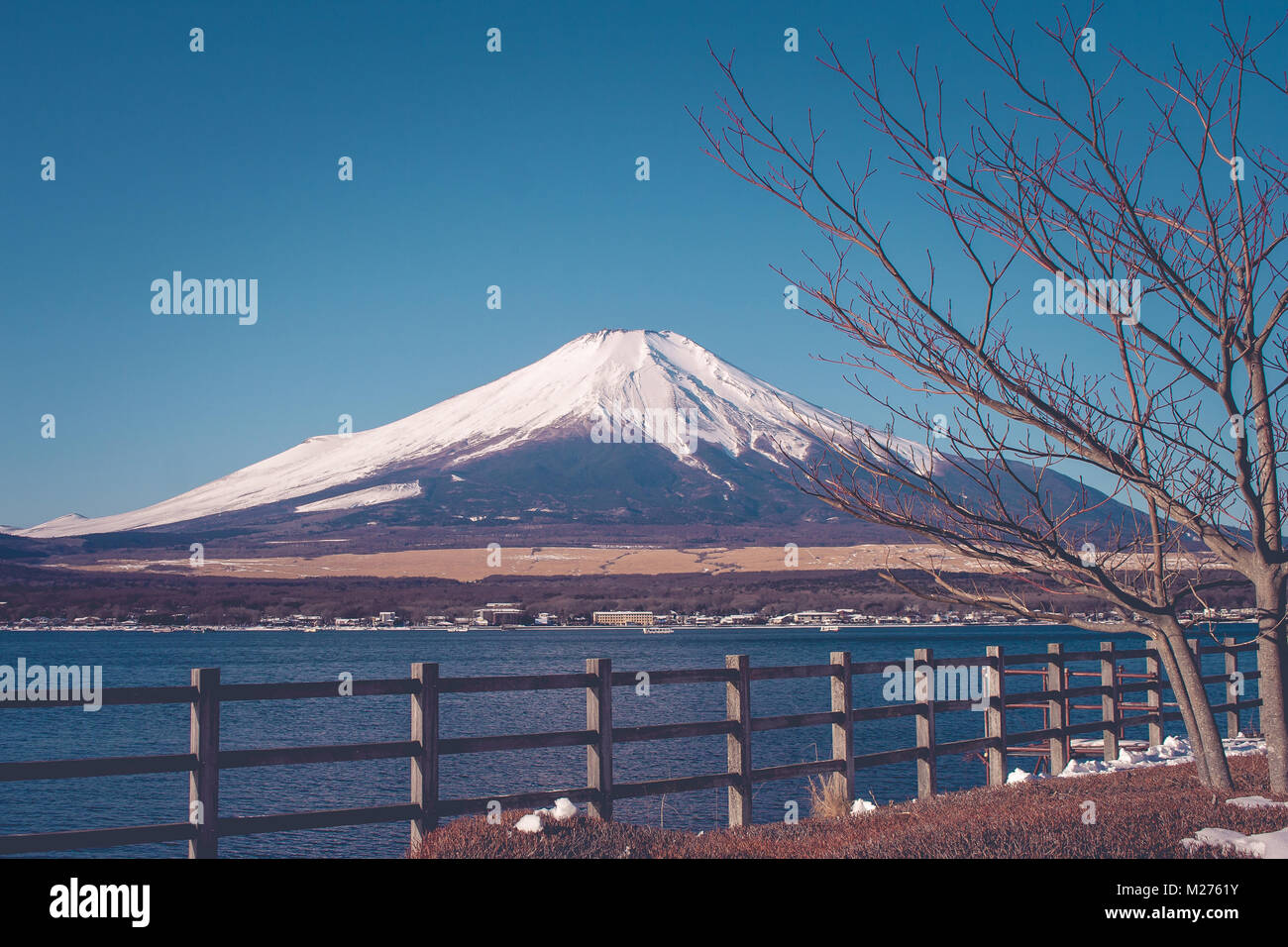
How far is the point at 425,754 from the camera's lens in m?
8.31

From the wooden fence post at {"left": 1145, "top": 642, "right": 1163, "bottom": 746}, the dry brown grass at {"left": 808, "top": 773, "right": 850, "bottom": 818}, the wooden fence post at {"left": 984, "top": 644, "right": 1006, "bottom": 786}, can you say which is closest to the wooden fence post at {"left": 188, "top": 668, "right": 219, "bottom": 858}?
the dry brown grass at {"left": 808, "top": 773, "right": 850, "bottom": 818}

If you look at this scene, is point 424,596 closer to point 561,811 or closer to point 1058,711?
point 1058,711

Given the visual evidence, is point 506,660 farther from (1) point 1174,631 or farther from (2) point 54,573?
(2) point 54,573

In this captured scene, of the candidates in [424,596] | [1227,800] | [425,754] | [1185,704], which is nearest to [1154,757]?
[1185,704]

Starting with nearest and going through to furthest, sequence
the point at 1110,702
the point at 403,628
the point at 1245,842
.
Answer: the point at 1245,842 < the point at 1110,702 < the point at 403,628

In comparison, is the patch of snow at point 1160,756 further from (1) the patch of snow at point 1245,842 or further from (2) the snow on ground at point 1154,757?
(1) the patch of snow at point 1245,842

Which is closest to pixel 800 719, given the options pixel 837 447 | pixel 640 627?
pixel 837 447

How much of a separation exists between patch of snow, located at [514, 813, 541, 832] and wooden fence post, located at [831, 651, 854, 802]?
392 centimetres

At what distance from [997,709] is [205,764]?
8.54 metres

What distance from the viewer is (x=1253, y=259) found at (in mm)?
8500

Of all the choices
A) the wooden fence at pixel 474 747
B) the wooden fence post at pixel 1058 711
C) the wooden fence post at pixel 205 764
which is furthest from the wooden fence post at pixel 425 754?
the wooden fence post at pixel 1058 711

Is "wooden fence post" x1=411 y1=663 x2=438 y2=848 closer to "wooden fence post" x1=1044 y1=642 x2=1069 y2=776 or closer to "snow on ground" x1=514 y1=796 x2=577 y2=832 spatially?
"snow on ground" x1=514 y1=796 x2=577 y2=832

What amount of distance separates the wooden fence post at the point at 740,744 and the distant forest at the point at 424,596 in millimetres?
107947
